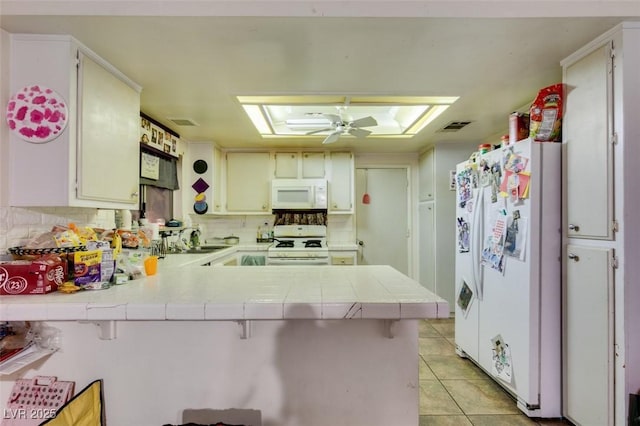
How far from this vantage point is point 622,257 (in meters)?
1.38

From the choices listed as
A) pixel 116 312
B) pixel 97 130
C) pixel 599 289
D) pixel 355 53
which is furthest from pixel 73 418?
pixel 599 289

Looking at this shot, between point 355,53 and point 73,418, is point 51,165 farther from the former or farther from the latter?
point 355,53

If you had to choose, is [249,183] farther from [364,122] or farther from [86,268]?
[86,268]

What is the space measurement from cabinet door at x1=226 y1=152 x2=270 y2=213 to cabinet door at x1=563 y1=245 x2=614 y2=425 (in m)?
3.13

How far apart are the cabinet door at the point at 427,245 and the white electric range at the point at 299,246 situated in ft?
4.41

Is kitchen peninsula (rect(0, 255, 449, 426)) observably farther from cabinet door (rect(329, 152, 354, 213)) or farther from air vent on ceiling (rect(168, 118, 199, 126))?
cabinet door (rect(329, 152, 354, 213))

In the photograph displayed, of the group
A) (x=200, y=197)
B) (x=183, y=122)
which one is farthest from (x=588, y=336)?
(x=200, y=197)

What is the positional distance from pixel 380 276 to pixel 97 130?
1726 mm

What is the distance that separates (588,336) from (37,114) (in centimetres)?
301

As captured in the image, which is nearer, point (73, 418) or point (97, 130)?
point (73, 418)

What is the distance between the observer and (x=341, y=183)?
3.91m

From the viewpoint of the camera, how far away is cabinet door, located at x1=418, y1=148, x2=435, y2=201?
3736 mm

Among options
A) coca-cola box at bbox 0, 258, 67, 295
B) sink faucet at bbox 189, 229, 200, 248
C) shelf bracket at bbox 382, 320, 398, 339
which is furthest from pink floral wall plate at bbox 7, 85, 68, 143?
sink faucet at bbox 189, 229, 200, 248

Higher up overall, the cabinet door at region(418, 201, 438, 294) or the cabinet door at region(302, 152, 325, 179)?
the cabinet door at region(302, 152, 325, 179)
